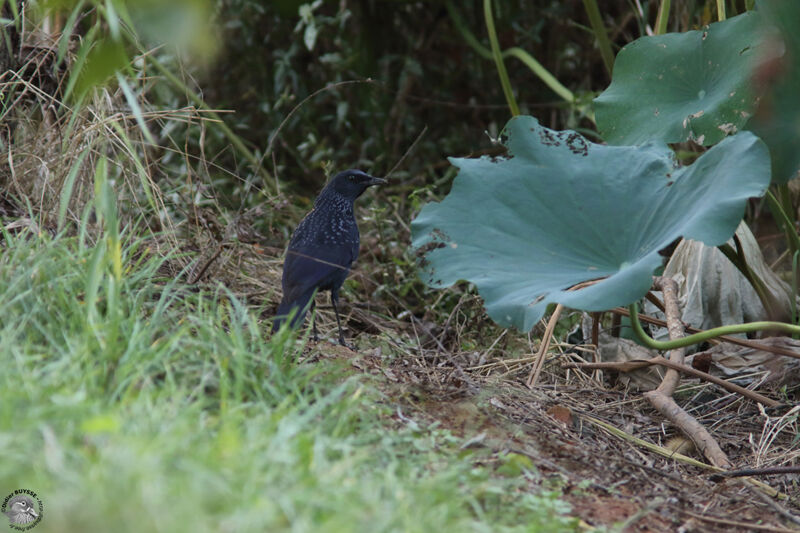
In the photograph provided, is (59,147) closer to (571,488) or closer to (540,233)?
(540,233)

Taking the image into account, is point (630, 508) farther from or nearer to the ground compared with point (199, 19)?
nearer to the ground

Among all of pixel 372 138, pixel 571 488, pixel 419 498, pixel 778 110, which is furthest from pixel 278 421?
pixel 372 138

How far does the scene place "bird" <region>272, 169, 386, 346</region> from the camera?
11.7ft

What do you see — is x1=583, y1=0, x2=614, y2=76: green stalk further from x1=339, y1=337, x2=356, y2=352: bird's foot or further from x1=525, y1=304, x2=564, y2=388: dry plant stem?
x1=339, y1=337, x2=356, y2=352: bird's foot

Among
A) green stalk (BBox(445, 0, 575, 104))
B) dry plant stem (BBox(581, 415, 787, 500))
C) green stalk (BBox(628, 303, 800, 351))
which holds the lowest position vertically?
dry plant stem (BBox(581, 415, 787, 500))

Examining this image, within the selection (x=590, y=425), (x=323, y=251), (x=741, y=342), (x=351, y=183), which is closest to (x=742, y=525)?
(x=590, y=425)

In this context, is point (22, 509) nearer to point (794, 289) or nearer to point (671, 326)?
point (671, 326)

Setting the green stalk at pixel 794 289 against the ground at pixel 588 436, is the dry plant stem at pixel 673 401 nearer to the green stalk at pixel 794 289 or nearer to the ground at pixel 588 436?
the ground at pixel 588 436

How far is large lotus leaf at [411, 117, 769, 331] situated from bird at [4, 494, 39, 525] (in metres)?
1.55

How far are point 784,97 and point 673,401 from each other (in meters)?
1.33

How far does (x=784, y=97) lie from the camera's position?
350cm

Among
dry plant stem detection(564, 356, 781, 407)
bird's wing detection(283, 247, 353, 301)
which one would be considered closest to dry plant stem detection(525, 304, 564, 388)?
dry plant stem detection(564, 356, 781, 407)

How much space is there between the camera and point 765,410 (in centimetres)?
348

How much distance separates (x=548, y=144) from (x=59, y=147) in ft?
7.04
